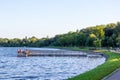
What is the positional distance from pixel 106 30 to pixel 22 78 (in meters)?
141

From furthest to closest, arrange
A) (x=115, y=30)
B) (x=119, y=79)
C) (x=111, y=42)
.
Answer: (x=115, y=30) → (x=111, y=42) → (x=119, y=79)

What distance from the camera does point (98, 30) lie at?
16550 centimetres

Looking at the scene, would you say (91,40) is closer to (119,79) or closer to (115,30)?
(115,30)

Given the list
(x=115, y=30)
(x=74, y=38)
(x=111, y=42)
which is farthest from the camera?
(x=74, y=38)

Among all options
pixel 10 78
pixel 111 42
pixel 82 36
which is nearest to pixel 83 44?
pixel 82 36

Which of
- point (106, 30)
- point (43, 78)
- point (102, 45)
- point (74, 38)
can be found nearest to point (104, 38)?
point (102, 45)

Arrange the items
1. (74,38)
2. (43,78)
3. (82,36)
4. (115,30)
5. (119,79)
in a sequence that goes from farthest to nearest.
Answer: (74,38) → (82,36) → (115,30) → (43,78) → (119,79)

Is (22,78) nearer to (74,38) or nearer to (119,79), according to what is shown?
(119,79)

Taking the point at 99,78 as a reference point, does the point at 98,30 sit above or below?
above

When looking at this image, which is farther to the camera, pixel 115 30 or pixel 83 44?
pixel 83 44

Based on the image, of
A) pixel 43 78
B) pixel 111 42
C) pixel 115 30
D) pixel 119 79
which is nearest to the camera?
pixel 119 79

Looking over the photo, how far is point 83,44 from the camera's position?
182 meters

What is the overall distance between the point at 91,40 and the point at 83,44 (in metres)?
21.6

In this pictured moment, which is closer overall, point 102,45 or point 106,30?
point 102,45
